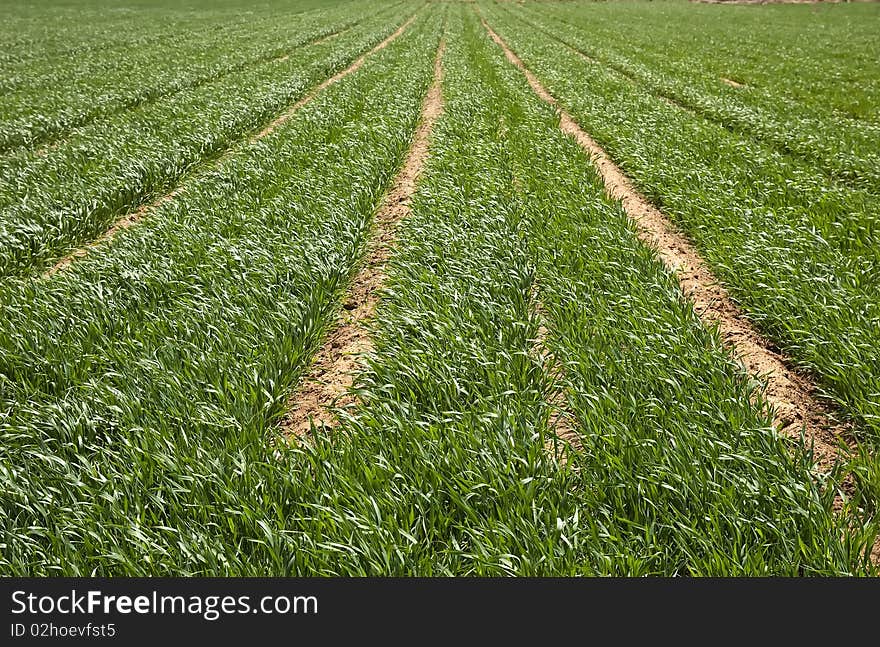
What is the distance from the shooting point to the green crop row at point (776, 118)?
7270mm

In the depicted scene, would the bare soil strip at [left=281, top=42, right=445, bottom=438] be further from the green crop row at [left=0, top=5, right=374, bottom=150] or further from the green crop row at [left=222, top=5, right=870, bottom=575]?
the green crop row at [left=0, top=5, right=374, bottom=150]

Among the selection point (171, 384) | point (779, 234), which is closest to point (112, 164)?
point (171, 384)

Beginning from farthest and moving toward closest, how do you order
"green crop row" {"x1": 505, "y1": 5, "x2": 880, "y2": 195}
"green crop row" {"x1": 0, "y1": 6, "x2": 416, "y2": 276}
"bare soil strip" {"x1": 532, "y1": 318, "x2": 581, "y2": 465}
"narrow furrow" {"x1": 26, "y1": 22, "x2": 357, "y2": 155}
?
"narrow furrow" {"x1": 26, "y1": 22, "x2": 357, "y2": 155}
"green crop row" {"x1": 505, "y1": 5, "x2": 880, "y2": 195}
"green crop row" {"x1": 0, "y1": 6, "x2": 416, "y2": 276}
"bare soil strip" {"x1": 532, "y1": 318, "x2": 581, "y2": 465}

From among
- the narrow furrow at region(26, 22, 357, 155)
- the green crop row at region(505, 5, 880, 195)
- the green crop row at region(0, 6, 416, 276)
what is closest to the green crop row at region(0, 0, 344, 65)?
the narrow furrow at region(26, 22, 357, 155)

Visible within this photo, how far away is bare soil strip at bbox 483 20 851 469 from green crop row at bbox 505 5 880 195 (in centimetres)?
227

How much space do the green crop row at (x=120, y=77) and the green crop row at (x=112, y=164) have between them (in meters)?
0.98

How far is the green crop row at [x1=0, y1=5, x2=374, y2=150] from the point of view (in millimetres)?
10883

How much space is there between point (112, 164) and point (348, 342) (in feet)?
20.5

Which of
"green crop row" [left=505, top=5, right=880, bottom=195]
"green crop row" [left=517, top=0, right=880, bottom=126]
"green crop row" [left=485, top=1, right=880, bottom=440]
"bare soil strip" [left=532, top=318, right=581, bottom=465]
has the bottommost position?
"bare soil strip" [left=532, top=318, right=581, bottom=465]

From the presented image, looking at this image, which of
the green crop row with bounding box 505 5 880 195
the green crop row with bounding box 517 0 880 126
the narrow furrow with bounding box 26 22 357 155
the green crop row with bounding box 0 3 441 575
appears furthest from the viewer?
the green crop row with bounding box 517 0 880 126

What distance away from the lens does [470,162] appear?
7.73m

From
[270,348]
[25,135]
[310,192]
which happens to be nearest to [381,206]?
[310,192]

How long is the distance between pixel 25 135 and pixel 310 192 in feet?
24.2

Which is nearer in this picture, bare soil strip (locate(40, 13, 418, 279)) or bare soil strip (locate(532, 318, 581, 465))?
bare soil strip (locate(532, 318, 581, 465))
